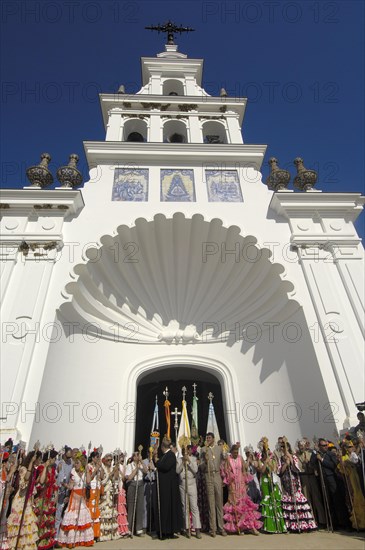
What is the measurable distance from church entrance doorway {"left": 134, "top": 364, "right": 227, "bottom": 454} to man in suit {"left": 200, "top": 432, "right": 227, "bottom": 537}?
354 cm

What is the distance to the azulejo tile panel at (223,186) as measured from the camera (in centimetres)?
901

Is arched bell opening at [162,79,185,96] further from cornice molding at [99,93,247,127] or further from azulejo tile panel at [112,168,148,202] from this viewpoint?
azulejo tile panel at [112,168,148,202]

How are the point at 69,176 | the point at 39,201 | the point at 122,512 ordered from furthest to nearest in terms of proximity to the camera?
the point at 69,176, the point at 39,201, the point at 122,512

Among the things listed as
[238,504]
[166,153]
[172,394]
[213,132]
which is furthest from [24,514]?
[213,132]

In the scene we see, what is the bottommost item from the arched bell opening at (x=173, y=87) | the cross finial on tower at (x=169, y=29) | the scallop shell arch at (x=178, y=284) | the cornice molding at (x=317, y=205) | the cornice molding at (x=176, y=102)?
the scallop shell arch at (x=178, y=284)

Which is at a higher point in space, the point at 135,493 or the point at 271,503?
the point at 135,493

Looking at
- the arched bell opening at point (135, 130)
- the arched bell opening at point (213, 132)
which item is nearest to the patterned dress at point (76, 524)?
the arched bell opening at point (135, 130)

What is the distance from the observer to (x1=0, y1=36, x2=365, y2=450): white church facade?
6.60m

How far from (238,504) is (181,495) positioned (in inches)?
27.8

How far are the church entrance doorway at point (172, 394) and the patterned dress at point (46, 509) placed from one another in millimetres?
4138

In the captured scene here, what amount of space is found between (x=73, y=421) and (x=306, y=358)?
4.51 meters

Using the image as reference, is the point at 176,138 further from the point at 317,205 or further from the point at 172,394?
the point at 172,394

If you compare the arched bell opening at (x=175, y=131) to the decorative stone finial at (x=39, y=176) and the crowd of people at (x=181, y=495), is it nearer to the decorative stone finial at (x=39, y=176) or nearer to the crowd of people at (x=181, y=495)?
the decorative stone finial at (x=39, y=176)

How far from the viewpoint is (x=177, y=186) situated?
9188 millimetres
